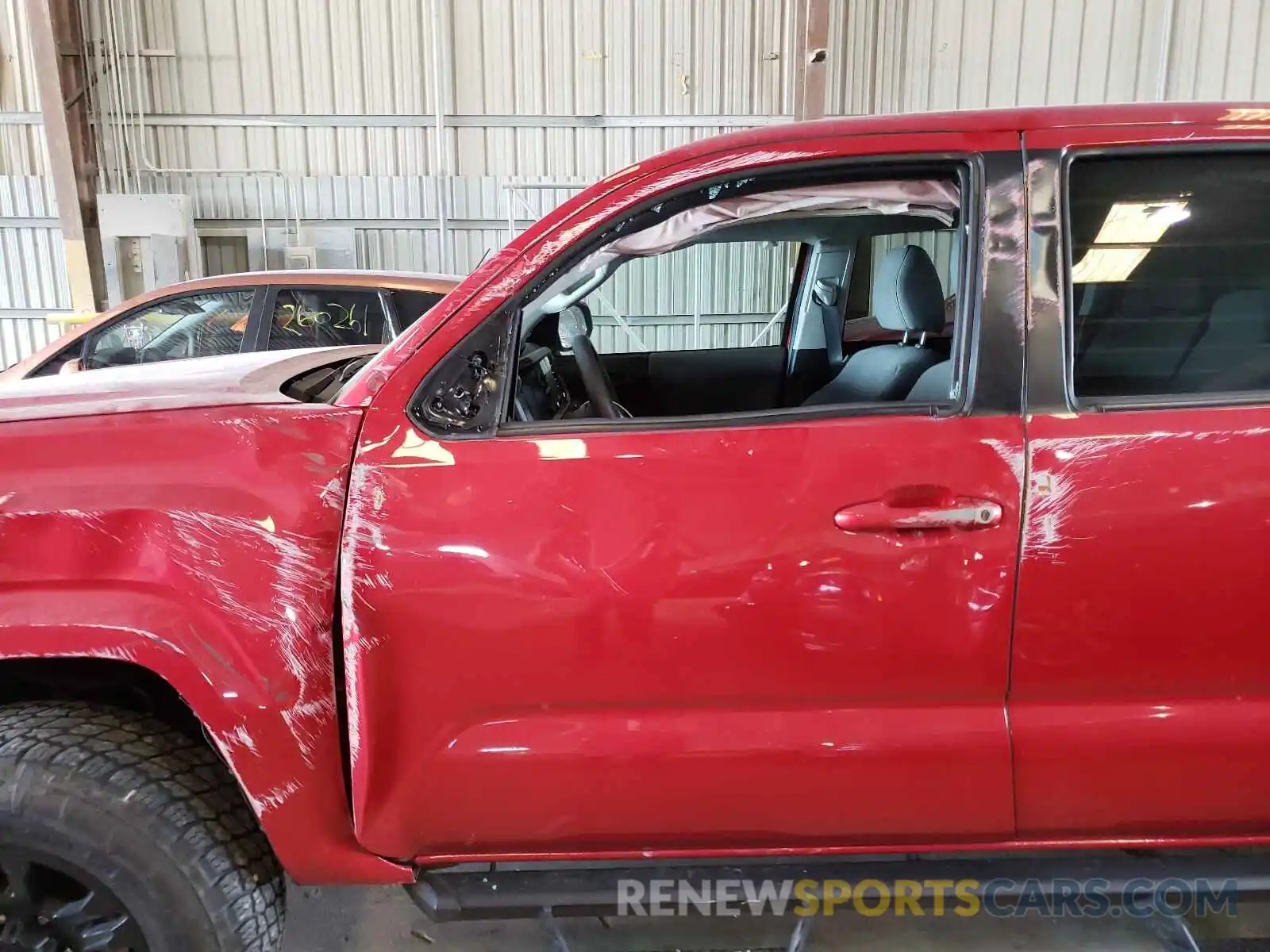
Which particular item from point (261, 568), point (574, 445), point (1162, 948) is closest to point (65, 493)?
point (261, 568)

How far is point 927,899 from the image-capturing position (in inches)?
63.8

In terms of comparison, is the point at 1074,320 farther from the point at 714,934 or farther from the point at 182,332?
the point at 182,332

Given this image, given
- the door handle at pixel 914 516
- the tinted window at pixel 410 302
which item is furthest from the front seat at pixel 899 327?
the tinted window at pixel 410 302

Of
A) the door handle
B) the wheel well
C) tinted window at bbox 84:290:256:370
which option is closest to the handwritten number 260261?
tinted window at bbox 84:290:256:370

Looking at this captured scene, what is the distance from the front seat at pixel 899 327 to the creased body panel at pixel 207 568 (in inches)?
55.5

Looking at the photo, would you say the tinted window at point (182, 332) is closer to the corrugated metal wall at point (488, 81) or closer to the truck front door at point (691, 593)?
the corrugated metal wall at point (488, 81)

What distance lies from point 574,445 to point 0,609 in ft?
3.43

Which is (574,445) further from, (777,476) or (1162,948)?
(1162,948)

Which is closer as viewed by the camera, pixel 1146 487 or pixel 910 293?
pixel 1146 487

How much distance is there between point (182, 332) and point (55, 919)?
14.8 ft

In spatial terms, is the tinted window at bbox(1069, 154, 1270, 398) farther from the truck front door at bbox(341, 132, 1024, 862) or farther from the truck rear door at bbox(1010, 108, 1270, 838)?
the truck front door at bbox(341, 132, 1024, 862)

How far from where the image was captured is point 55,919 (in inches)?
59.8

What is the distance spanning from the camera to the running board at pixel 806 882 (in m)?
1.59

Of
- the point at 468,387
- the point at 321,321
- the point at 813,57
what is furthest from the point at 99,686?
the point at 813,57
